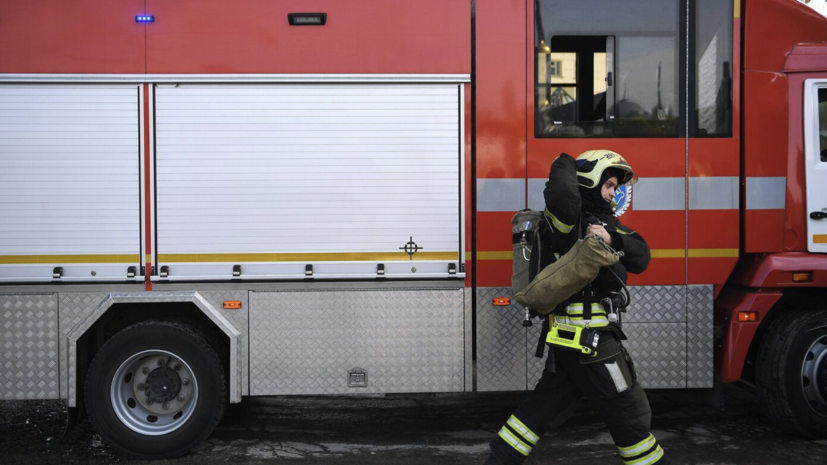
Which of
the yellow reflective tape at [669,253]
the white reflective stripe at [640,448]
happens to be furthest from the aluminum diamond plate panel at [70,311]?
the yellow reflective tape at [669,253]

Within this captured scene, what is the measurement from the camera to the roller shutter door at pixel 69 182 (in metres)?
4.35

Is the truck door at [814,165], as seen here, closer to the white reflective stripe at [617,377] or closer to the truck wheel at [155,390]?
the white reflective stripe at [617,377]

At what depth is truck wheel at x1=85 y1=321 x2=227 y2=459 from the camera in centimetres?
438

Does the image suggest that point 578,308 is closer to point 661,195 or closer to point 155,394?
point 661,195

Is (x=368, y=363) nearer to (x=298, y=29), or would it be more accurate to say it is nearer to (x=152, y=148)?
(x=152, y=148)

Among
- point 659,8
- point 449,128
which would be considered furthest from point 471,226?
point 659,8

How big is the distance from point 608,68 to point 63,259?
13.1 feet

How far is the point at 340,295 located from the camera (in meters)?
4.45

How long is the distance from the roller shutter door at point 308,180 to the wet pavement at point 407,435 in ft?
4.30

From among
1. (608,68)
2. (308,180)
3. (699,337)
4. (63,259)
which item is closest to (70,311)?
(63,259)

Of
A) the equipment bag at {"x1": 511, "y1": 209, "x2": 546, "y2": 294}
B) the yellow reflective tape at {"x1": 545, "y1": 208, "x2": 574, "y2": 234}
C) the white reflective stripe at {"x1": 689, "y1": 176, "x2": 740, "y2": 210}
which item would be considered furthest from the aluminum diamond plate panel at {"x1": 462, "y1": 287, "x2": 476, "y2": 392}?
→ the white reflective stripe at {"x1": 689, "y1": 176, "x2": 740, "y2": 210}

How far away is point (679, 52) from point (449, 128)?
1712 millimetres

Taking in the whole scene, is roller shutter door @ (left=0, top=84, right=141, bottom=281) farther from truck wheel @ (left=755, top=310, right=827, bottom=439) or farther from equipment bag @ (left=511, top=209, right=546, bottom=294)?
truck wheel @ (left=755, top=310, right=827, bottom=439)

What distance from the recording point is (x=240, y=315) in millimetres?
4438
